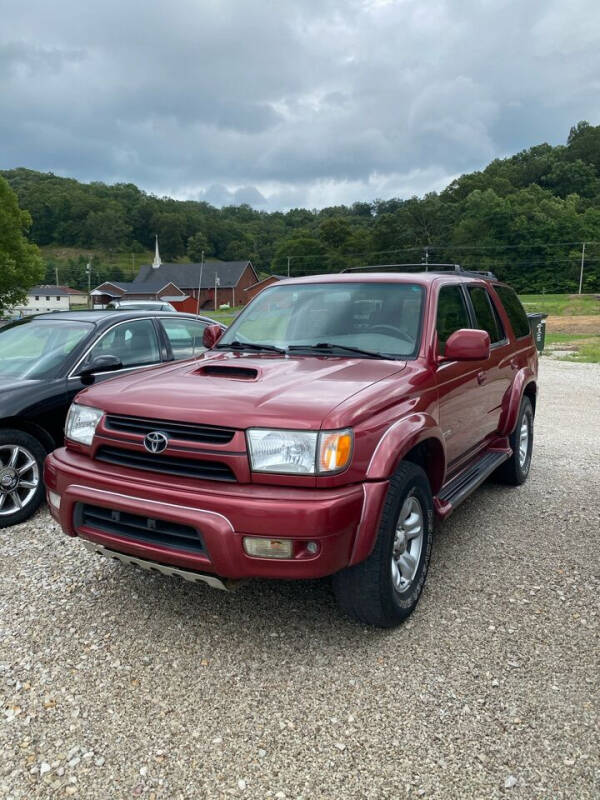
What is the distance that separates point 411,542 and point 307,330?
153cm

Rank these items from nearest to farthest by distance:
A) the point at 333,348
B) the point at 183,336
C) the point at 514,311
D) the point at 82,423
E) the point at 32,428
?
the point at 82,423 < the point at 333,348 < the point at 32,428 < the point at 514,311 < the point at 183,336

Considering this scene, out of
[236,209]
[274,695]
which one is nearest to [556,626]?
[274,695]

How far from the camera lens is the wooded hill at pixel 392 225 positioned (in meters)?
82.3

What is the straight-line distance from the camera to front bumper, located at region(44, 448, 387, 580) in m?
Result: 2.47

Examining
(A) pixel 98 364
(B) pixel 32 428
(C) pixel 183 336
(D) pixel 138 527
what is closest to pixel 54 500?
(D) pixel 138 527

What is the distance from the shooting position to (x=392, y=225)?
91.2 metres

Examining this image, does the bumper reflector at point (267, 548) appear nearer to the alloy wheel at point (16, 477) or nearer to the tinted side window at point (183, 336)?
the alloy wheel at point (16, 477)

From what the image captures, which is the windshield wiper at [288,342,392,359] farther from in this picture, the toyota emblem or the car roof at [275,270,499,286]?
the toyota emblem

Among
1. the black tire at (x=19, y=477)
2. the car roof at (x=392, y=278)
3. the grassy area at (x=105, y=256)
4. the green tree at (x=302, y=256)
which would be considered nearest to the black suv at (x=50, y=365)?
A: the black tire at (x=19, y=477)

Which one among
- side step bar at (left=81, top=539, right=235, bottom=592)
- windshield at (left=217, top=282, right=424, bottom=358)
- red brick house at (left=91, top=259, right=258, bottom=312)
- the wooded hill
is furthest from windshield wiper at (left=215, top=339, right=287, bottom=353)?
red brick house at (left=91, top=259, right=258, bottom=312)

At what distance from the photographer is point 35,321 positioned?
18.4ft

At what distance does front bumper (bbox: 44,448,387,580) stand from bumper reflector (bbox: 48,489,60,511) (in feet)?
1.49

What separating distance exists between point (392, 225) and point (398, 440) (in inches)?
3679

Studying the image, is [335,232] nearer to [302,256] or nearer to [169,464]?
[302,256]
